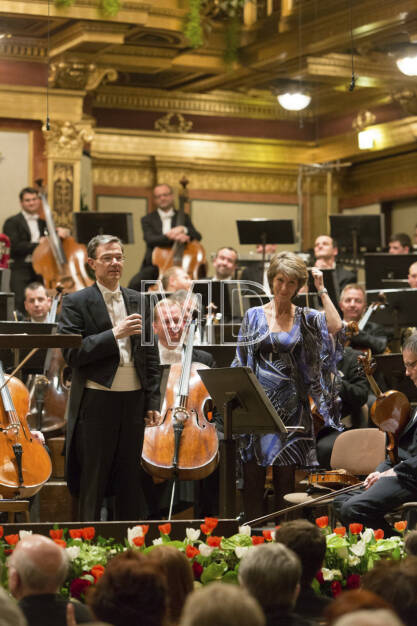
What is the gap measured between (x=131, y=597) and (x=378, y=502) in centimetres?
230

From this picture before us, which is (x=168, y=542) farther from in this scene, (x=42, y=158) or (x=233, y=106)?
(x=233, y=106)

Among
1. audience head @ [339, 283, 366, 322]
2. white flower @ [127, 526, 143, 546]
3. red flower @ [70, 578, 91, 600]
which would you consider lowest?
red flower @ [70, 578, 91, 600]

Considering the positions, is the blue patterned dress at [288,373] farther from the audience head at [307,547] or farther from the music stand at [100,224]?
A: the music stand at [100,224]

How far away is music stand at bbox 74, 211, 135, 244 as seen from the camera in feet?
27.8

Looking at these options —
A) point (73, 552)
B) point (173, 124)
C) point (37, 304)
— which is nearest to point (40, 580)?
point (73, 552)

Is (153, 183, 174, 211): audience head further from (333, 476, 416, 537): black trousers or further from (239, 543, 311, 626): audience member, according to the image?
(239, 543, 311, 626): audience member

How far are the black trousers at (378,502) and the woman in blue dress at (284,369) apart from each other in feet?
0.84

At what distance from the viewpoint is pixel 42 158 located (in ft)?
33.4

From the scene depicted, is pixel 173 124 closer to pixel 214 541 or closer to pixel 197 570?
pixel 214 541

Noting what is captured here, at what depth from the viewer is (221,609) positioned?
1.78 metres

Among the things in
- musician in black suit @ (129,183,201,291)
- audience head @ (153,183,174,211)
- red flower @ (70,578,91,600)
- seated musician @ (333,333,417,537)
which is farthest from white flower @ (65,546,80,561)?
audience head @ (153,183,174,211)

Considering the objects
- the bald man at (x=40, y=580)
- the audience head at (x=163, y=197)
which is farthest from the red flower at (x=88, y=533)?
the audience head at (x=163, y=197)

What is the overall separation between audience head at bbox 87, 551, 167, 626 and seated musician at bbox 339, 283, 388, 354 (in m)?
4.40

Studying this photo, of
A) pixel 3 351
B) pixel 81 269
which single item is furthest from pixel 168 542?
pixel 81 269
